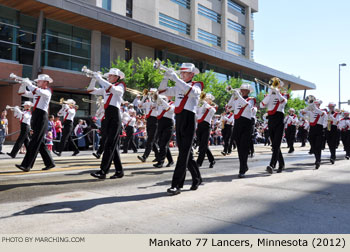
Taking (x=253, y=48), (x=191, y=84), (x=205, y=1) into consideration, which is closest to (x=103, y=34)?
(x=205, y=1)

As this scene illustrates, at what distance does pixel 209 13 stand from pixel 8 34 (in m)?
30.1

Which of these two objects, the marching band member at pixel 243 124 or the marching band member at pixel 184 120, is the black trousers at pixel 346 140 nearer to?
the marching band member at pixel 243 124

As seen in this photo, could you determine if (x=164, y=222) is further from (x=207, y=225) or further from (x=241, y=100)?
(x=241, y=100)

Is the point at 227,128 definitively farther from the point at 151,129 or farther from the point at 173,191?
the point at 173,191

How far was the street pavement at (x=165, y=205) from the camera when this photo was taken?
395cm

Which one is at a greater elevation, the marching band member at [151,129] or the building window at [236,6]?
the building window at [236,6]

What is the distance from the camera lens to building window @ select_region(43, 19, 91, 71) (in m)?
26.9

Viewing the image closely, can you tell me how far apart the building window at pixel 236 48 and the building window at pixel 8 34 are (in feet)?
110

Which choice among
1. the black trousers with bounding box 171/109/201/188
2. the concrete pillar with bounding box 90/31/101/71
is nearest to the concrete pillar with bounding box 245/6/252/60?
the concrete pillar with bounding box 90/31/101/71

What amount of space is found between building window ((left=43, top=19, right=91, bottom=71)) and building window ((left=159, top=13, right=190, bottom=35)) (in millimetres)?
11863

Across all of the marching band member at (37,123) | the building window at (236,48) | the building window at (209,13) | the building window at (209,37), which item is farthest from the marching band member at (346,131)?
the building window at (236,48)

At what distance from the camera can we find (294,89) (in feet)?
221

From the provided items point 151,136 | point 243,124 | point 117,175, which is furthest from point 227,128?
point 117,175

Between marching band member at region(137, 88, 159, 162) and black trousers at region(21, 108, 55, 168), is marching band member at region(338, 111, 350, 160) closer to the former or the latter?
marching band member at region(137, 88, 159, 162)
